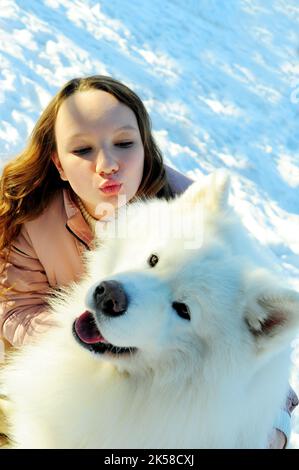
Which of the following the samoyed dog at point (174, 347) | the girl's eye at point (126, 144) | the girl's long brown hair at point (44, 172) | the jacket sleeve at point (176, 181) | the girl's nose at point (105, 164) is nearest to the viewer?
the samoyed dog at point (174, 347)

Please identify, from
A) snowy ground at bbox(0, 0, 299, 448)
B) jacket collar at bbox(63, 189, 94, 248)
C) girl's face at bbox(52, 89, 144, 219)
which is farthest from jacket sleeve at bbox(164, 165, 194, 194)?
snowy ground at bbox(0, 0, 299, 448)

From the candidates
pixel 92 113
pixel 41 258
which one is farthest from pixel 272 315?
pixel 41 258

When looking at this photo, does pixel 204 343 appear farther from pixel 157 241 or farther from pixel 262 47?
pixel 262 47

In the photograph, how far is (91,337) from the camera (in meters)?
1.90

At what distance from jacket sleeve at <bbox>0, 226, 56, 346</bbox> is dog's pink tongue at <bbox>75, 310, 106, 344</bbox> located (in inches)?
27.6

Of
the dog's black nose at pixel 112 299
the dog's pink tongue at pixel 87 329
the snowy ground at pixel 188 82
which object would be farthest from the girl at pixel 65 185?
the snowy ground at pixel 188 82

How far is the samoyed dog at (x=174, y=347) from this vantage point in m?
1.69

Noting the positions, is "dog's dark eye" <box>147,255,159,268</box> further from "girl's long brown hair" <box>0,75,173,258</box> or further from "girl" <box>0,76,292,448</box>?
"girl's long brown hair" <box>0,75,173,258</box>

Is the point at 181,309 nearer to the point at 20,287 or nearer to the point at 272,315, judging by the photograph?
the point at 272,315

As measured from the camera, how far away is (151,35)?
24.7 ft

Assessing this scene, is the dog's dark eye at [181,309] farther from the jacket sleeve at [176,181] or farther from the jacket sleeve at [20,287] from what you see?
the jacket sleeve at [176,181]

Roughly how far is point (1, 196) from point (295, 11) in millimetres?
10289

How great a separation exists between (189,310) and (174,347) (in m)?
0.13
